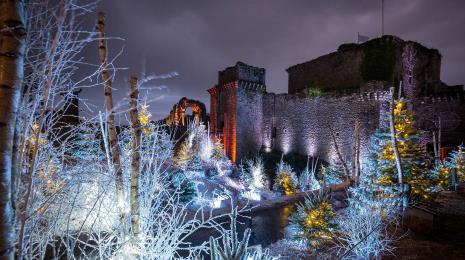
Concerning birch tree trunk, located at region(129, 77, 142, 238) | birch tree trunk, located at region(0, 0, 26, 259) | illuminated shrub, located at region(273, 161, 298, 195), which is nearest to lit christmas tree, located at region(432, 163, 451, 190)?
illuminated shrub, located at region(273, 161, 298, 195)

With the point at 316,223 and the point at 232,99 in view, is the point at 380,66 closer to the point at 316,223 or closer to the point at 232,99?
the point at 232,99

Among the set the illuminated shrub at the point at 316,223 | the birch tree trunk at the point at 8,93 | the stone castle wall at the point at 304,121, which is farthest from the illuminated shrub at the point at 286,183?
the birch tree trunk at the point at 8,93

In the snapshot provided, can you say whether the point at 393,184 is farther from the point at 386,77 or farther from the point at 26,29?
the point at 386,77

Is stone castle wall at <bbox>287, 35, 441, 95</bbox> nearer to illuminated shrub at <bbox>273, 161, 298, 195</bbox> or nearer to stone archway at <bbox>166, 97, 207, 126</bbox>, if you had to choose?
illuminated shrub at <bbox>273, 161, 298, 195</bbox>

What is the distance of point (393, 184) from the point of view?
7.07 metres

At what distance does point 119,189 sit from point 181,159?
954 cm

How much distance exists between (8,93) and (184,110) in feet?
80.0

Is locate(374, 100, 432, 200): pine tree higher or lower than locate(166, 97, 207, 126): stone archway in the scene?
lower

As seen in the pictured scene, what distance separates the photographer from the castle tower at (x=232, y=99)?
Answer: 19.8 metres

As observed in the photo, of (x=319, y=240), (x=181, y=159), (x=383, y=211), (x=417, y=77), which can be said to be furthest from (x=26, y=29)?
(x=417, y=77)

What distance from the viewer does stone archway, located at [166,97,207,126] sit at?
78.7ft

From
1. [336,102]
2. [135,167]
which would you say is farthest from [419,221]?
[336,102]

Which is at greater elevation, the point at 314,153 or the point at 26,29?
the point at 26,29

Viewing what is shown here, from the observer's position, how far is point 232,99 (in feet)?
65.6
